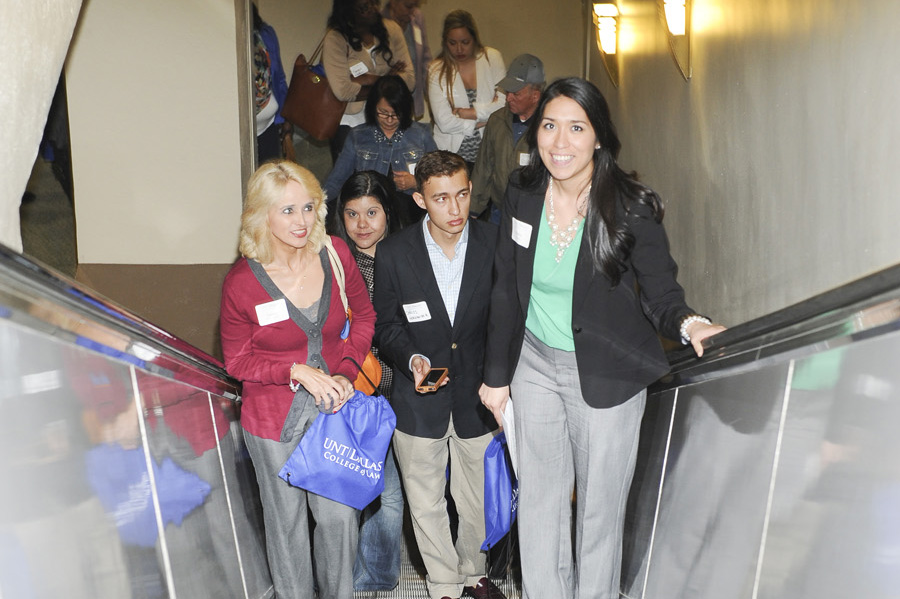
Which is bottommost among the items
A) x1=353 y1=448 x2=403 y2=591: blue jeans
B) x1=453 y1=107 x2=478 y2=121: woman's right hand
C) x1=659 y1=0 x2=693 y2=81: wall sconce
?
x1=353 y1=448 x2=403 y2=591: blue jeans

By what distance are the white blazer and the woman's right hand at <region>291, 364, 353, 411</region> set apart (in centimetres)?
424

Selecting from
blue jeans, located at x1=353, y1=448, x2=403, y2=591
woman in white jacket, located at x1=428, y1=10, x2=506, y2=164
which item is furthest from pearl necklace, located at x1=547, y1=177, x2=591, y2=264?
woman in white jacket, located at x1=428, y1=10, x2=506, y2=164

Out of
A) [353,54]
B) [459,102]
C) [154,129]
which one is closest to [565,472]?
[154,129]

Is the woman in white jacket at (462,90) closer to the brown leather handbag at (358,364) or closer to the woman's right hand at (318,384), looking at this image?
the brown leather handbag at (358,364)

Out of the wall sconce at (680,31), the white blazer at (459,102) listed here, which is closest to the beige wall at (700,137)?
the wall sconce at (680,31)

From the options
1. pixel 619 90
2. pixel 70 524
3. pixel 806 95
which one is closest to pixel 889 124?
pixel 806 95

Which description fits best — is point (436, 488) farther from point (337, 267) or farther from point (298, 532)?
point (337, 267)

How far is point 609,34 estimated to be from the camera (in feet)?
27.1

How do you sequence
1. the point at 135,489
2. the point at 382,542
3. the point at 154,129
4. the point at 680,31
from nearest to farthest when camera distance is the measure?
the point at 135,489 < the point at 382,542 < the point at 680,31 < the point at 154,129

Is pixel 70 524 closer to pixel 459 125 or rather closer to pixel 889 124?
pixel 889 124

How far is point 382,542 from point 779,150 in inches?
103

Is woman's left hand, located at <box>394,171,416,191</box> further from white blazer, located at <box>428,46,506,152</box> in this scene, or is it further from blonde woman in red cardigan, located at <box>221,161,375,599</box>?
blonde woman in red cardigan, located at <box>221,161,375,599</box>

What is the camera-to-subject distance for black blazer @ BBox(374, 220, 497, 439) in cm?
395

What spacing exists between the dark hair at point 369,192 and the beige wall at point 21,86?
142cm
